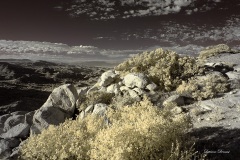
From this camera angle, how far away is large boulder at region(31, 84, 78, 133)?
11648 mm

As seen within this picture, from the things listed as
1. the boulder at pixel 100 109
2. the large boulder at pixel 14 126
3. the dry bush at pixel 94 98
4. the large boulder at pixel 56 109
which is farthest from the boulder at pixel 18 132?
the boulder at pixel 100 109

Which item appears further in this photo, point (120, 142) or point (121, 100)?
point (121, 100)

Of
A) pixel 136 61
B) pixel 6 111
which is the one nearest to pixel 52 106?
pixel 136 61

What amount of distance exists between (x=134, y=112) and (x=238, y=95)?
5.92 m

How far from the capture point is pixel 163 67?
1521 centimetres

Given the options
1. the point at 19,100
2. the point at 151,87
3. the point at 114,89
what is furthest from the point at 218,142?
the point at 19,100

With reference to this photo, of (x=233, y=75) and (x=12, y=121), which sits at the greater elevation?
(x=233, y=75)

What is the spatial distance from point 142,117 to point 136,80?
6173 millimetres

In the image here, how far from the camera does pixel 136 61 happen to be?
1622 cm

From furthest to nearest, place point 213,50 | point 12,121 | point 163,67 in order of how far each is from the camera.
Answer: point 213,50
point 163,67
point 12,121

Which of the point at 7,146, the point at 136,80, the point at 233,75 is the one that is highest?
the point at 136,80

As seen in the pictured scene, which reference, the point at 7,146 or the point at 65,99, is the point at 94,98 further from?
the point at 7,146

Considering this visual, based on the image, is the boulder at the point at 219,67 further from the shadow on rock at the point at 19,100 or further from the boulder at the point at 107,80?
the shadow on rock at the point at 19,100

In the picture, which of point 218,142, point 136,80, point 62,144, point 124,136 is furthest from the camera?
point 136,80
